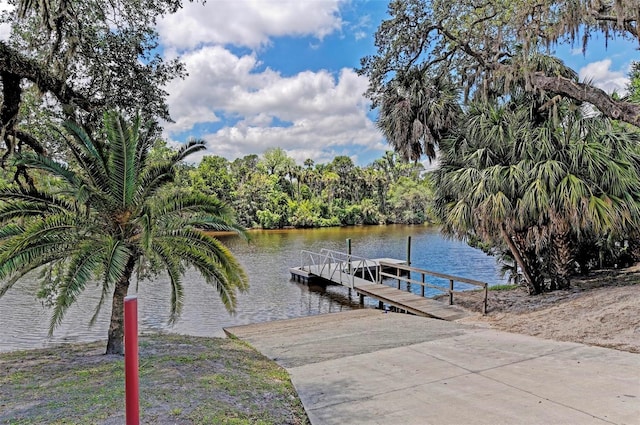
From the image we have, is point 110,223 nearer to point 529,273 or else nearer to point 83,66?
point 83,66

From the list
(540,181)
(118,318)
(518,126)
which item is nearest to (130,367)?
(118,318)

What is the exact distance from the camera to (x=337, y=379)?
553cm

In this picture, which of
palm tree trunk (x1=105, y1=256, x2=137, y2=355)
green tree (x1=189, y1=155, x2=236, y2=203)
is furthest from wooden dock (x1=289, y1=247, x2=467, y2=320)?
green tree (x1=189, y1=155, x2=236, y2=203)

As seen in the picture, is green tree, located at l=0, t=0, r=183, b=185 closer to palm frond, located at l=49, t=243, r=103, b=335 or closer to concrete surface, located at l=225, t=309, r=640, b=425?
palm frond, located at l=49, t=243, r=103, b=335

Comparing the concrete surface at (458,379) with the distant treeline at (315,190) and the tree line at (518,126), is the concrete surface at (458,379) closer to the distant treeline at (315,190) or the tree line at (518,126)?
the tree line at (518,126)

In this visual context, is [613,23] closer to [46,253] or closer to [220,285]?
[220,285]

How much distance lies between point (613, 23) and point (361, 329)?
8.63 metres

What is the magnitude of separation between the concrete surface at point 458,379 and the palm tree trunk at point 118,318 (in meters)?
2.53

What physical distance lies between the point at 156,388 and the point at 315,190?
6033 centimetres

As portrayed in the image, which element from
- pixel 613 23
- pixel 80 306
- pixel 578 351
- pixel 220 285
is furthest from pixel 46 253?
pixel 613 23

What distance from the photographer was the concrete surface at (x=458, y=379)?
4.15m

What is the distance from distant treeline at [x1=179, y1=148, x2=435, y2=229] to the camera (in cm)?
5453

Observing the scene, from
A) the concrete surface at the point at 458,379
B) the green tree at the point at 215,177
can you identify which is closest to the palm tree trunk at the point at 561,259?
the concrete surface at the point at 458,379

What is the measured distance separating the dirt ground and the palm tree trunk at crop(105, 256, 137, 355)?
24.5 ft
